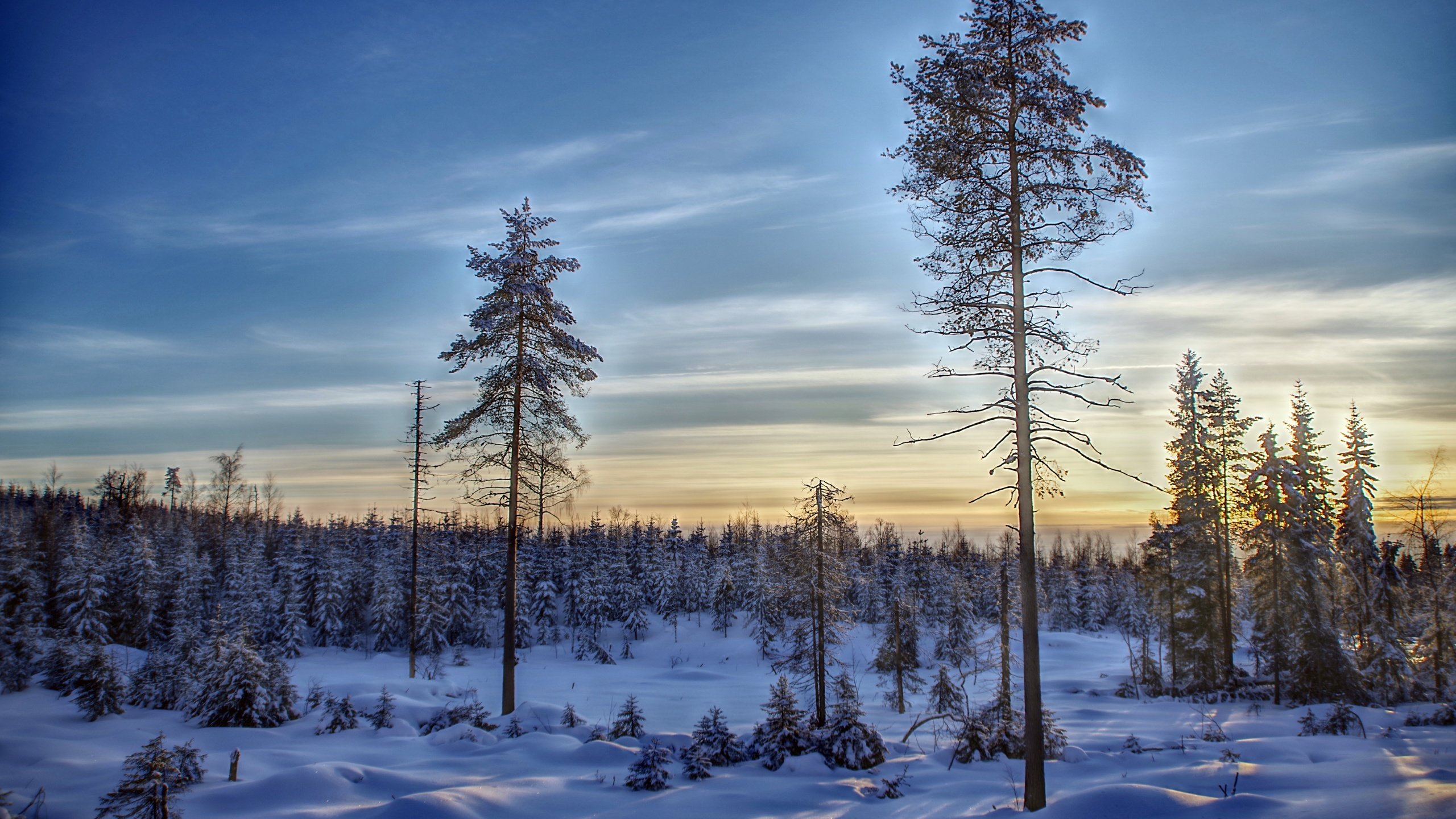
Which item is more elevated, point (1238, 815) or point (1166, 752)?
point (1238, 815)

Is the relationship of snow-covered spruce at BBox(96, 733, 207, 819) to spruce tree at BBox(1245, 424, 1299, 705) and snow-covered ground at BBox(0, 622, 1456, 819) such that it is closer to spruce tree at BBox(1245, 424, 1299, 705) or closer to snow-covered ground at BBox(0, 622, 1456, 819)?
snow-covered ground at BBox(0, 622, 1456, 819)

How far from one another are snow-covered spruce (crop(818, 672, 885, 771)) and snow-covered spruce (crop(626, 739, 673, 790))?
14.3 feet

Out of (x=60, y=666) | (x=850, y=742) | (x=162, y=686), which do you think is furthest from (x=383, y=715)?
(x=60, y=666)

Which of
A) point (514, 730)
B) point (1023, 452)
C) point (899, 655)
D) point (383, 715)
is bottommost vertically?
point (899, 655)

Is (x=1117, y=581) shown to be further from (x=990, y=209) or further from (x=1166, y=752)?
(x=990, y=209)

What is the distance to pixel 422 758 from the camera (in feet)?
52.2

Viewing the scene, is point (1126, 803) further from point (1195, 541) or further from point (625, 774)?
point (1195, 541)

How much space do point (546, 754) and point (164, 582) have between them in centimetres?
4853

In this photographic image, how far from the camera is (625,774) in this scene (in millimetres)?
14836

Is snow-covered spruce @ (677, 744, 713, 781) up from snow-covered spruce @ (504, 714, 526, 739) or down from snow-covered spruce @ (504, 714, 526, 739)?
up

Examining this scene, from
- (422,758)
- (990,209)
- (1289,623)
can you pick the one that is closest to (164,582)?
→ (422,758)

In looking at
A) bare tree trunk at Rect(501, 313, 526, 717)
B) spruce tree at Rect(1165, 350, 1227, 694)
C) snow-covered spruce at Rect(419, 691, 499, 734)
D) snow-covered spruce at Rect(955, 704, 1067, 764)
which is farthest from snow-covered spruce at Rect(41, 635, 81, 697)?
spruce tree at Rect(1165, 350, 1227, 694)

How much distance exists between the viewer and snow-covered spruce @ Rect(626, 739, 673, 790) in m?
13.7

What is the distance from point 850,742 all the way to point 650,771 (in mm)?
5369
